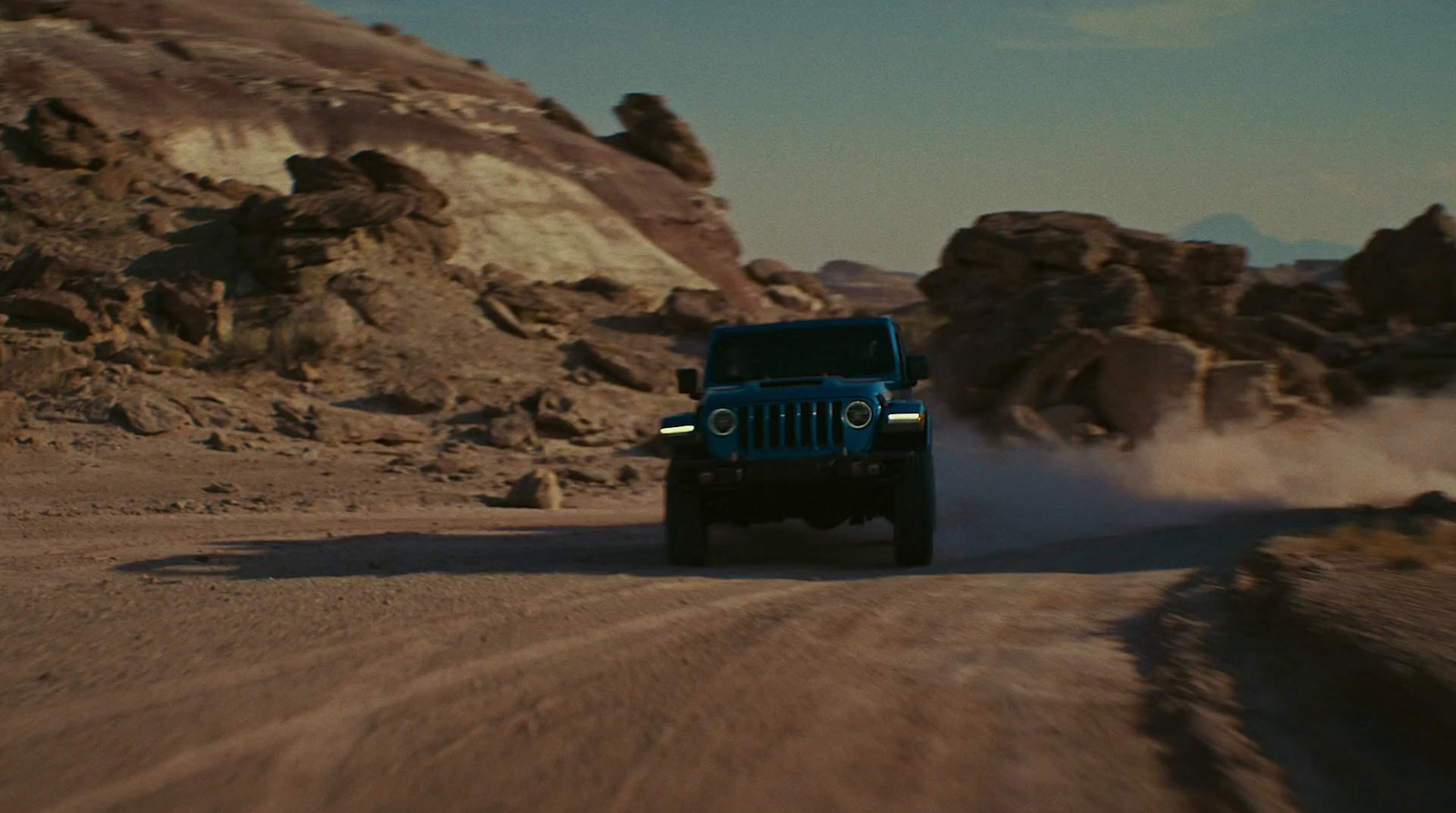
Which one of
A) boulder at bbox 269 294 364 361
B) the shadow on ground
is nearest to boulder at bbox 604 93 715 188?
boulder at bbox 269 294 364 361

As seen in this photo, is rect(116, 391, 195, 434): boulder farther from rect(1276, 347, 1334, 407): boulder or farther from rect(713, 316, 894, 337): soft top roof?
rect(1276, 347, 1334, 407): boulder

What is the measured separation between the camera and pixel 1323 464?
19922mm

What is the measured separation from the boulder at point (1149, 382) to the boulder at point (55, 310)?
18.6 m

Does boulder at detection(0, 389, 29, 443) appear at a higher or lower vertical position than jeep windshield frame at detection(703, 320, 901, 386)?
lower

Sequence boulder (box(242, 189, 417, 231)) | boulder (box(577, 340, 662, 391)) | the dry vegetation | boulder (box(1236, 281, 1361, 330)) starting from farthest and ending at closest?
boulder (box(1236, 281, 1361, 330)) → boulder (box(242, 189, 417, 231)) → boulder (box(577, 340, 662, 391)) → the dry vegetation

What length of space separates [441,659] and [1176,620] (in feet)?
12.6

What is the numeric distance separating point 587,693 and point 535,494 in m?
13.9

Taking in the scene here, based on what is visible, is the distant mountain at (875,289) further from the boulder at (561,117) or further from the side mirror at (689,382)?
the side mirror at (689,382)

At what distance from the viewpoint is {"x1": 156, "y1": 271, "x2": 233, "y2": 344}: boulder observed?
28.2 metres

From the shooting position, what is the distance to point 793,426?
11.4m

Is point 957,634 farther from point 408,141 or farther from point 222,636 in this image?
point 408,141

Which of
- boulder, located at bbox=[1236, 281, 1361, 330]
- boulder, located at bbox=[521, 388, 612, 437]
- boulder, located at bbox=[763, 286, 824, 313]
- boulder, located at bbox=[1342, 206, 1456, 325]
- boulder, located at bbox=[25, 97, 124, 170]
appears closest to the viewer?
boulder, located at bbox=[521, 388, 612, 437]

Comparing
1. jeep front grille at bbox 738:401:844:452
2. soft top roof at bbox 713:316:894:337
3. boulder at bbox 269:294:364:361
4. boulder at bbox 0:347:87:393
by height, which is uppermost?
boulder at bbox 269:294:364:361

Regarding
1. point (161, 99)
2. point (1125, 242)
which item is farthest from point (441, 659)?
point (161, 99)
